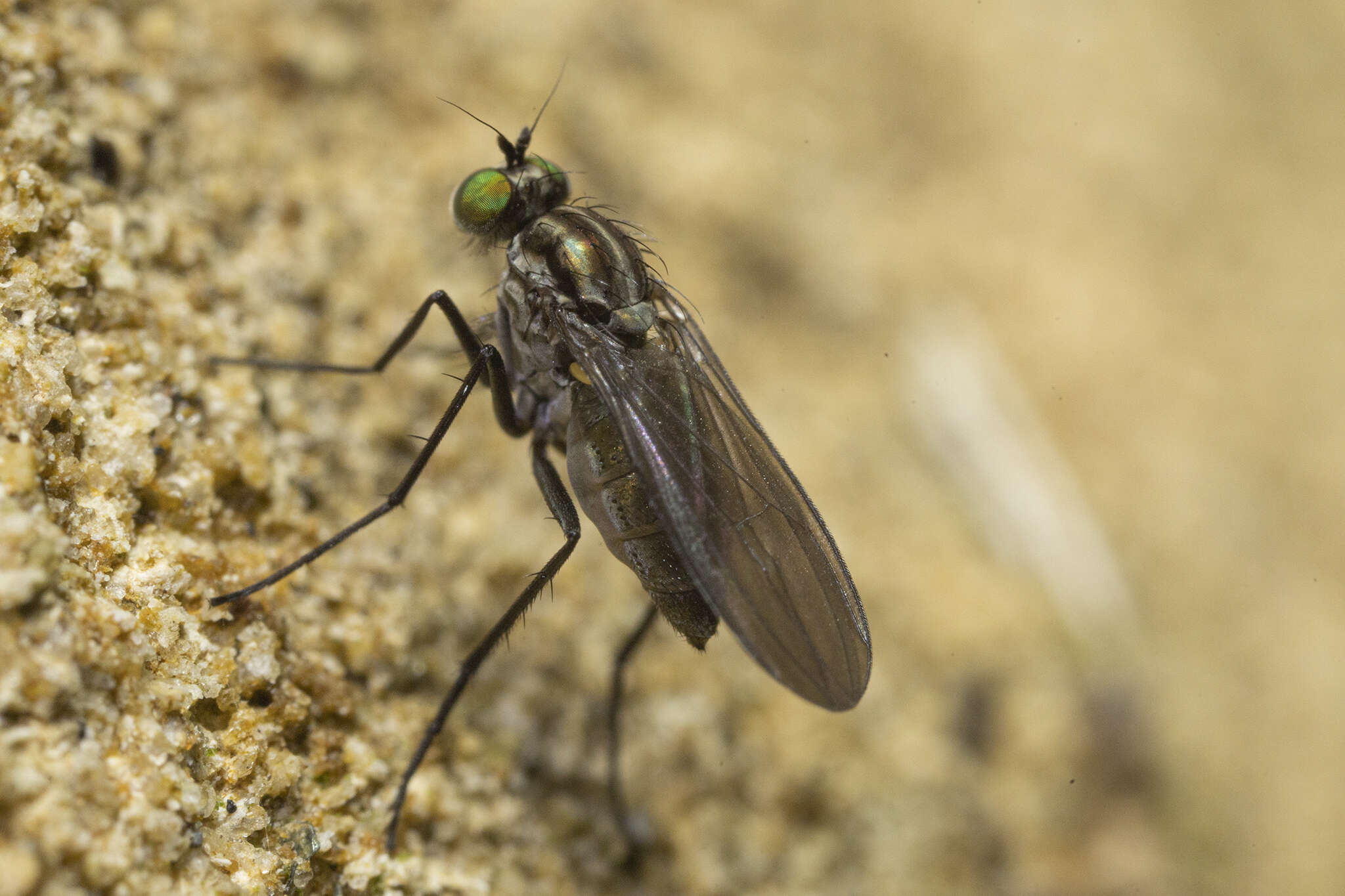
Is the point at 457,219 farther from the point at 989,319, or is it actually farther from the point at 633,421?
the point at 989,319

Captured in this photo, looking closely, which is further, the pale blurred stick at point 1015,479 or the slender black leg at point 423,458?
the pale blurred stick at point 1015,479

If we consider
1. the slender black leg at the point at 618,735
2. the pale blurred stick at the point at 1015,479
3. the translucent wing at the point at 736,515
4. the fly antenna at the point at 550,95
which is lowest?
the slender black leg at the point at 618,735

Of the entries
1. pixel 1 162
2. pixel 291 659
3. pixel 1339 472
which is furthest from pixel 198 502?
pixel 1339 472

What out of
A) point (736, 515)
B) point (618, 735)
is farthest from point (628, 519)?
point (618, 735)

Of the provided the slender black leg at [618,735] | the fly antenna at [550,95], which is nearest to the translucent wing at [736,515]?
the slender black leg at [618,735]

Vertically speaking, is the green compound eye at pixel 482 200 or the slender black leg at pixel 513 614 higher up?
the green compound eye at pixel 482 200

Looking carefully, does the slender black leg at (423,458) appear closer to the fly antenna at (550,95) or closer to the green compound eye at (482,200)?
the green compound eye at (482,200)

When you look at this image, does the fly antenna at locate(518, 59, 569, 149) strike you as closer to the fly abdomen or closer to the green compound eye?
the green compound eye
